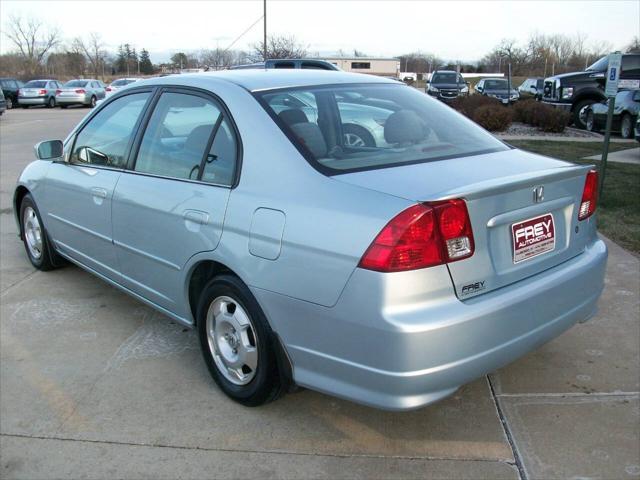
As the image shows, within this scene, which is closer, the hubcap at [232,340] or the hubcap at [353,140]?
the hubcap at [232,340]

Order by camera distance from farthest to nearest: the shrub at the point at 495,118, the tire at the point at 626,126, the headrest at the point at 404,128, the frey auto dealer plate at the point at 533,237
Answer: the shrub at the point at 495,118 < the tire at the point at 626,126 < the headrest at the point at 404,128 < the frey auto dealer plate at the point at 533,237

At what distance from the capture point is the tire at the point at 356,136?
312 centimetres

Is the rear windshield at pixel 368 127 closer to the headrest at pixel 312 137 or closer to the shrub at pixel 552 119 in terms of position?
the headrest at pixel 312 137

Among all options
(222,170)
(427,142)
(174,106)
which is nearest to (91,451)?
(222,170)

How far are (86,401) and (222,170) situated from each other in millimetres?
1391

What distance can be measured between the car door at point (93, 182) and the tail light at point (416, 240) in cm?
211

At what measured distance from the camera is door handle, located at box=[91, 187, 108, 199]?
3883 millimetres

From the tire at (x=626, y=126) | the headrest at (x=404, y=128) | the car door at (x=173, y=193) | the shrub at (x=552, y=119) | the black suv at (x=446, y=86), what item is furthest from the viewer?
the black suv at (x=446, y=86)

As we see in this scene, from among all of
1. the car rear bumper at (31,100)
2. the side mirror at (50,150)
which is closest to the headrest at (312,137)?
the side mirror at (50,150)

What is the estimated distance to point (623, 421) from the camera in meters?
2.94

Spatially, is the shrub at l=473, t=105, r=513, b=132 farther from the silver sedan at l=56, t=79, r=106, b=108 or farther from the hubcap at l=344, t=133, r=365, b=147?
the silver sedan at l=56, t=79, r=106, b=108

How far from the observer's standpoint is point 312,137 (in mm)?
2898

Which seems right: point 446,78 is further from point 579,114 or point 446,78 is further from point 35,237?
point 35,237

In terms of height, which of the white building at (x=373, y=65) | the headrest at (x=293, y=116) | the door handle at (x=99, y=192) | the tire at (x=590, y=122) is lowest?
the tire at (x=590, y=122)
